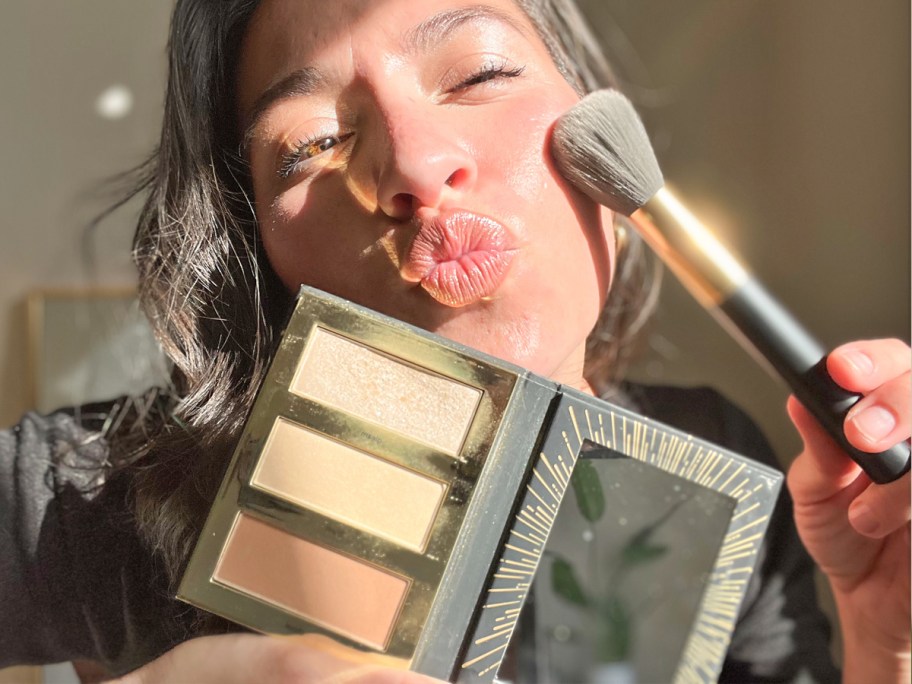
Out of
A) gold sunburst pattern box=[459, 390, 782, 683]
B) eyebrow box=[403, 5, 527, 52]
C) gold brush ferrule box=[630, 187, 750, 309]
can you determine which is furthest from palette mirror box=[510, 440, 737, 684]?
eyebrow box=[403, 5, 527, 52]

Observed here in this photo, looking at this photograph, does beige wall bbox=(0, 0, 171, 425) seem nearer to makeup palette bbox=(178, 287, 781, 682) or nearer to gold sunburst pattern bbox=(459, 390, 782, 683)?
makeup palette bbox=(178, 287, 781, 682)

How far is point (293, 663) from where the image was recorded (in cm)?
34

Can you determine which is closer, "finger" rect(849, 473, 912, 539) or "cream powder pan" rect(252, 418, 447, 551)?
"cream powder pan" rect(252, 418, 447, 551)

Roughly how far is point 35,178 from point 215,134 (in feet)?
0.32

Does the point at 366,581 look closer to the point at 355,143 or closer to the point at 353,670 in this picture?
the point at 353,670

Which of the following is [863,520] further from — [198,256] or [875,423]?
[198,256]

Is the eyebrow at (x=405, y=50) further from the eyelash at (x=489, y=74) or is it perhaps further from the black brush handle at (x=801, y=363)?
the black brush handle at (x=801, y=363)

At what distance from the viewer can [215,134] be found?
0.45 metres

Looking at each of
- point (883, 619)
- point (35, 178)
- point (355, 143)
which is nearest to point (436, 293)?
point (355, 143)

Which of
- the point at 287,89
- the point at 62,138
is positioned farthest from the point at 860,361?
the point at 62,138

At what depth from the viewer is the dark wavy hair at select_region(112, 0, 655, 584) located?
16.3 inches

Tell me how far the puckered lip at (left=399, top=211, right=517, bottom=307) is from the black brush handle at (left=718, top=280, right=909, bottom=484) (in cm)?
15

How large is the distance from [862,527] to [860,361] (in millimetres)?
112

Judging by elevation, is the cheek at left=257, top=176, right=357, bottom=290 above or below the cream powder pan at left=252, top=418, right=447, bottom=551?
above
